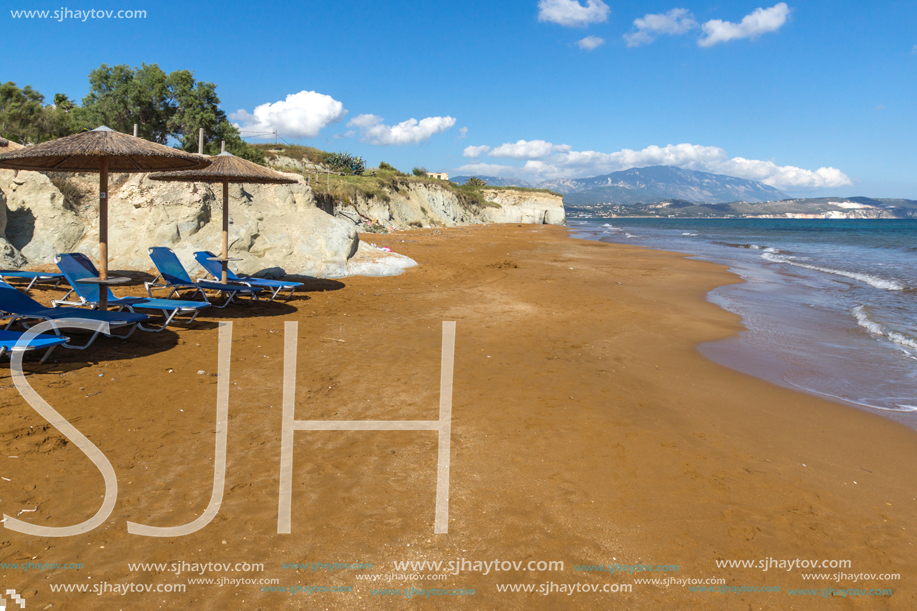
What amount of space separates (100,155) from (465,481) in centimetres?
592

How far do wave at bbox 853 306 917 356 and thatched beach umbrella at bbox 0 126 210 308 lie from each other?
11.6 metres

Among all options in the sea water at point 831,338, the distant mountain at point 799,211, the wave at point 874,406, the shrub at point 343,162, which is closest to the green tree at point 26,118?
the shrub at point 343,162

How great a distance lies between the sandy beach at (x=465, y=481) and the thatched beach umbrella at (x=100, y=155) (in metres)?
1.61

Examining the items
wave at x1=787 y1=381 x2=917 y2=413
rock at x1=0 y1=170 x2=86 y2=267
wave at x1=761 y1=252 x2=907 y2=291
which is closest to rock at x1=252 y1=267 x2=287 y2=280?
rock at x1=0 y1=170 x2=86 y2=267

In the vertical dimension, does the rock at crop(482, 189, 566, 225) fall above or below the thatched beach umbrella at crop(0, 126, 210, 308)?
above

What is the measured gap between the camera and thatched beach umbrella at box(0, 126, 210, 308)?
231 inches

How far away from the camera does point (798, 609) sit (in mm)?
2469

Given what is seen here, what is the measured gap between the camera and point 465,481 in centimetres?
341

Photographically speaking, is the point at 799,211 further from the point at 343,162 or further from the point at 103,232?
the point at 103,232

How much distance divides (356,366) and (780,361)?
19.3 feet

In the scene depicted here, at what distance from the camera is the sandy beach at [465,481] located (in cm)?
249

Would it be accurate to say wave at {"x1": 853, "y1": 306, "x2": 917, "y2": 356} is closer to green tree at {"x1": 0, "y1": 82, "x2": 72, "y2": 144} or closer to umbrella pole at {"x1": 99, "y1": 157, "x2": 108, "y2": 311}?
umbrella pole at {"x1": 99, "y1": 157, "x2": 108, "y2": 311}

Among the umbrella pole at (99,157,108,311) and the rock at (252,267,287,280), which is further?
the rock at (252,267,287,280)

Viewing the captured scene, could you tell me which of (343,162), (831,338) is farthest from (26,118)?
(831,338)
